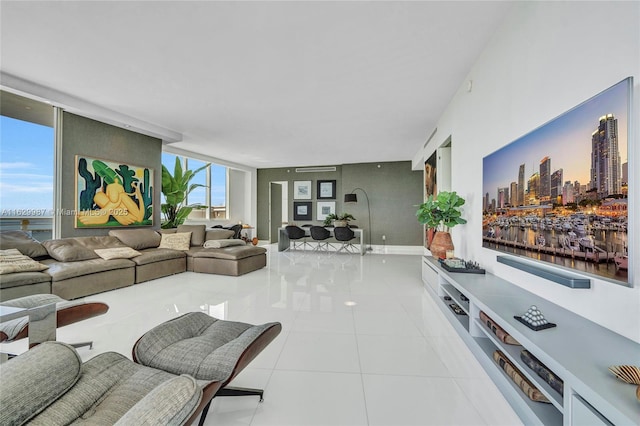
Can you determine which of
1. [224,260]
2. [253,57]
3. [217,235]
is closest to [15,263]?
[224,260]

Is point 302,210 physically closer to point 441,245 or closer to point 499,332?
point 441,245

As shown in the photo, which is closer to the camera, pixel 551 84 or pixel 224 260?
pixel 551 84

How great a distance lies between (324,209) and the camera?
352 inches

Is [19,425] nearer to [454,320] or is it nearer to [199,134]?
[454,320]

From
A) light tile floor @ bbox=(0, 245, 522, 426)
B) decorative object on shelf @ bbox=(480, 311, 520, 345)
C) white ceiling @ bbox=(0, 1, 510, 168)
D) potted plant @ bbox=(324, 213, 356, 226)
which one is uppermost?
white ceiling @ bbox=(0, 1, 510, 168)

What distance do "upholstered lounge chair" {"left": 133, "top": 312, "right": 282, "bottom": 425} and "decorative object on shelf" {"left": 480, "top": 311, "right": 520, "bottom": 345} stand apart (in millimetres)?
1450

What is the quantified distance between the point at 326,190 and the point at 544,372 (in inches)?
308

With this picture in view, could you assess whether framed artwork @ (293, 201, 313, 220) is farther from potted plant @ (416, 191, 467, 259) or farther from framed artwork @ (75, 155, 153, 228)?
potted plant @ (416, 191, 467, 259)

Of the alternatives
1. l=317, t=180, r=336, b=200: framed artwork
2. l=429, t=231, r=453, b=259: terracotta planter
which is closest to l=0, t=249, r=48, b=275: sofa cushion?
l=429, t=231, r=453, b=259: terracotta planter

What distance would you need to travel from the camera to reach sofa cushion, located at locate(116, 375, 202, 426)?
703 mm

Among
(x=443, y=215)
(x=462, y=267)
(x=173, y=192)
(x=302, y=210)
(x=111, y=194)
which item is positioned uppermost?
(x=173, y=192)

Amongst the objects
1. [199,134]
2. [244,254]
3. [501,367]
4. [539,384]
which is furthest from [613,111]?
[199,134]

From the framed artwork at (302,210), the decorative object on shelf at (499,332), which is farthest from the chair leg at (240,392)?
the framed artwork at (302,210)

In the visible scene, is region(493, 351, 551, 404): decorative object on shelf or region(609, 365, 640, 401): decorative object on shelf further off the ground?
region(609, 365, 640, 401): decorative object on shelf
